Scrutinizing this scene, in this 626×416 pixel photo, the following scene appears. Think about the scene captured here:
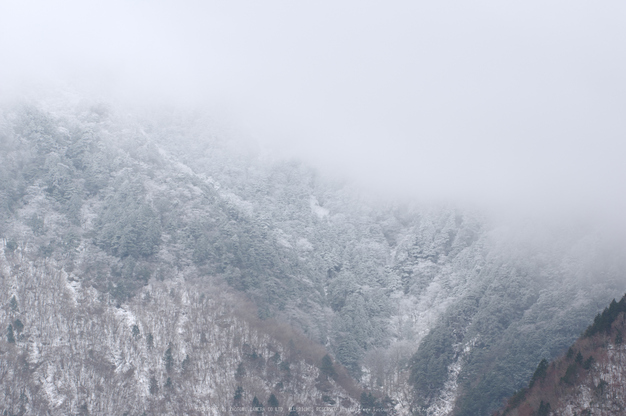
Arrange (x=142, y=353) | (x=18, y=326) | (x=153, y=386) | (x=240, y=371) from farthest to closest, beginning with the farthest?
(x=240, y=371)
(x=142, y=353)
(x=153, y=386)
(x=18, y=326)

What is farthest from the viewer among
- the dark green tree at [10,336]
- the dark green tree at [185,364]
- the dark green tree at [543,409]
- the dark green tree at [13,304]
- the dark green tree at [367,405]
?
the dark green tree at [367,405]

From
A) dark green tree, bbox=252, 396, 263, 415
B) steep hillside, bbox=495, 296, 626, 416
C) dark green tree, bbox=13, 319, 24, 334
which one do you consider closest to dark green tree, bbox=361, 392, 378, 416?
dark green tree, bbox=252, 396, 263, 415

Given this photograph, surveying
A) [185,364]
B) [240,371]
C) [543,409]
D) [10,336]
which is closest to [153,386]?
[185,364]

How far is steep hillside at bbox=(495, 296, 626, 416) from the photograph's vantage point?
12212 centimetres

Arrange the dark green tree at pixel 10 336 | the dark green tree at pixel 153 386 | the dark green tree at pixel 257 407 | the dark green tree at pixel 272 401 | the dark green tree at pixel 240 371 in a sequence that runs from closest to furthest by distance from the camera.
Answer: the dark green tree at pixel 10 336 < the dark green tree at pixel 153 386 < the dark green tree at pixel 257 407 < the dark green tree at pixel 272 401 < the dark green tree at pixel 240 371

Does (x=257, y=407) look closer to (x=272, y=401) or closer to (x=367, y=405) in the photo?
(x=272, y=401)

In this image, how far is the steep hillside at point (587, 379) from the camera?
12212 cm

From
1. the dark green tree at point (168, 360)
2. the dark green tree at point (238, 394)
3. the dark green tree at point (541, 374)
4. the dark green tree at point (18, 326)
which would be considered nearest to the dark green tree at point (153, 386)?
the dark green tree at point (168, 360)

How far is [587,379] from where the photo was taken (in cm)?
12612

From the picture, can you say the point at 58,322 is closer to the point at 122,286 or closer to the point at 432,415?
the point at 122,286

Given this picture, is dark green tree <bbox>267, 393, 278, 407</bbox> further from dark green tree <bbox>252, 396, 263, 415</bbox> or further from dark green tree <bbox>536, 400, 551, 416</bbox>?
dark green tree <bbox>536, 400, 551, 416</bbox>

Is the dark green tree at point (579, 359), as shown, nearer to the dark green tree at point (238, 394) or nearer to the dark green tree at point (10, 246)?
the dark green tree at point (238, 394)

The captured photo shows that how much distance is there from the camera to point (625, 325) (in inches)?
5153

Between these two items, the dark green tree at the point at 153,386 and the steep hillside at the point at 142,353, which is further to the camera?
the dark green tree at the point at 153,386
